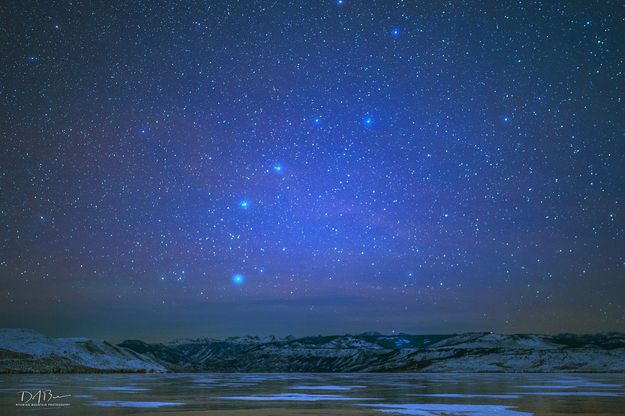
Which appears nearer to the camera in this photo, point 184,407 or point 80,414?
point 80,414

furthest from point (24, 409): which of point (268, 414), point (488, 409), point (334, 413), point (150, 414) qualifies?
point (488, 409)

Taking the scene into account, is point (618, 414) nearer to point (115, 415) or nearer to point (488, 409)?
point (488, 409)

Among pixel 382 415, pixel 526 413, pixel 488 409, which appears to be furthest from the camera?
pixel 488 409

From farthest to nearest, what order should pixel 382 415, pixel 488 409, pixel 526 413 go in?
pixel 488 409
pixel 526 413
pixel 382 415

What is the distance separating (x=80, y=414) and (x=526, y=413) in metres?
22.4

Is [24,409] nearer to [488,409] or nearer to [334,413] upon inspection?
[334,413]

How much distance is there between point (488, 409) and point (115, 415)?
2034cm

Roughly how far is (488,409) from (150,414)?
61.3 feet

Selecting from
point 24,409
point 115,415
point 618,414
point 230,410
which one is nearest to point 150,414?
point 115,415

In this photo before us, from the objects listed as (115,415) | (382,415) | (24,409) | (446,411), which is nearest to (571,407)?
(446,411)

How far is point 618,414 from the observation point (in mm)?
31188

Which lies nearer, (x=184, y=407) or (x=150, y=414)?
→ (x=150, y=414)

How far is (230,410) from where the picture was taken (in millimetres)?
34656

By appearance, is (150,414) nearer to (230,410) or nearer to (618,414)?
(230,410)
